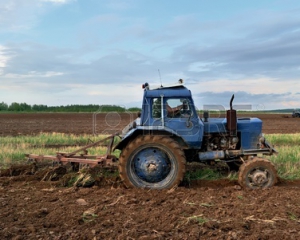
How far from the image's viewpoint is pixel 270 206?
241 inches

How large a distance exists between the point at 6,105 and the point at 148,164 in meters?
79.3

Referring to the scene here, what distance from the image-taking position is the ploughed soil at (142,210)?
4.95 meters

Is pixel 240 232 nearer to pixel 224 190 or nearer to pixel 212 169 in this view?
pixel 224 190

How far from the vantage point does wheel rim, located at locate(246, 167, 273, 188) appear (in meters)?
7.42

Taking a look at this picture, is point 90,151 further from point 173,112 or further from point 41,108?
point 41,108

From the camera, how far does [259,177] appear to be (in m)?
7.42

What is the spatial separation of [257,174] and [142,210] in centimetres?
284

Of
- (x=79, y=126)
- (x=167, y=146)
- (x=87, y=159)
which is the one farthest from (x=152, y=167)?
(x=79, y=126)

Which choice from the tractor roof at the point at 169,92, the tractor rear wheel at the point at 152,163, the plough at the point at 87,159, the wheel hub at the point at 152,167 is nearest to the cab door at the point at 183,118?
the tractor roof at the point at 169,92

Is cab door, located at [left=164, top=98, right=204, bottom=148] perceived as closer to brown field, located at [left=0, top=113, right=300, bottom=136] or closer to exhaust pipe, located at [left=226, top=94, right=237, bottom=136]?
exhaust pipe, located at [left=226, top=94, right=237, bottom=136]

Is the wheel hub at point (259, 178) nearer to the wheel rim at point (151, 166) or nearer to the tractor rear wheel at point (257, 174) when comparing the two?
the tractor rear wheel at point (257, 174)

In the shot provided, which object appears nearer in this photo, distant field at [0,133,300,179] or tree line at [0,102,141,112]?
distant field at [0,133,300,179]

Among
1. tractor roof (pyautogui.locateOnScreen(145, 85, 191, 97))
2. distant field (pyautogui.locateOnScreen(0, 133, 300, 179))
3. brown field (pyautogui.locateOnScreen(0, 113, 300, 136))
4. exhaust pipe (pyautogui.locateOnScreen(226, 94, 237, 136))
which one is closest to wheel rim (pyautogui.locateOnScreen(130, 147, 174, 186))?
tractor roof (pyautogui.locateOnScreen(145, 85, 191, 97))

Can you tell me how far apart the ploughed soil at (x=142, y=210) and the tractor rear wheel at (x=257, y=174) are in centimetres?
21
